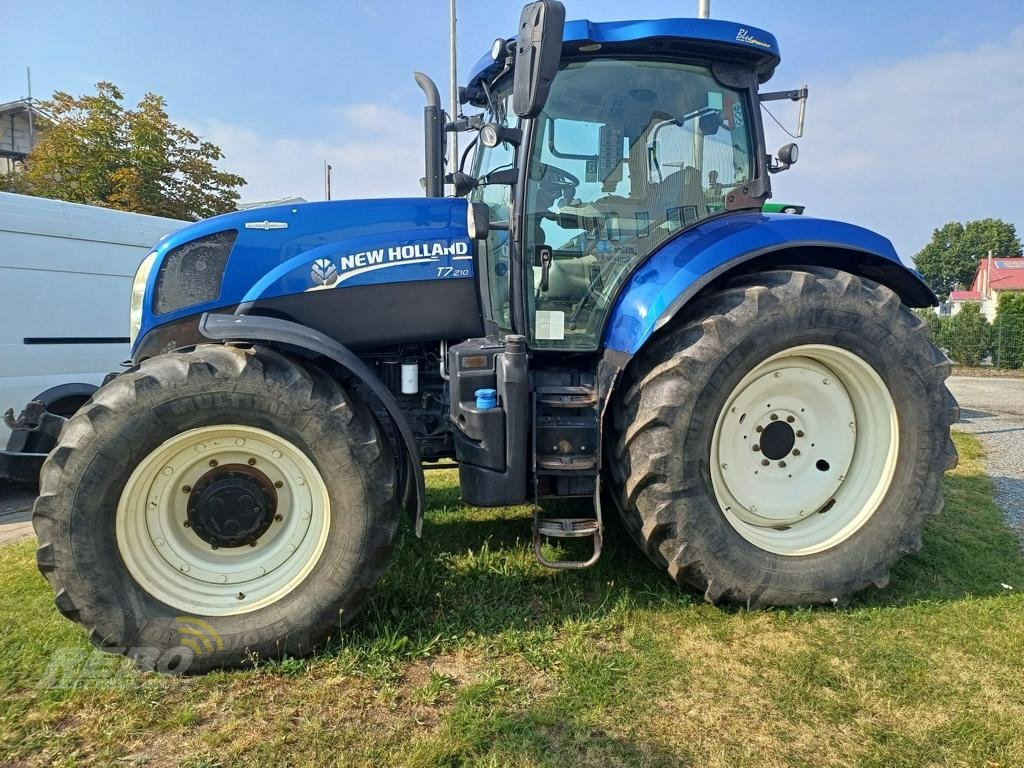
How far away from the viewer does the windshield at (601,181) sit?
306 centimetres

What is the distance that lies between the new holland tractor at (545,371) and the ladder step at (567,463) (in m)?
0.01

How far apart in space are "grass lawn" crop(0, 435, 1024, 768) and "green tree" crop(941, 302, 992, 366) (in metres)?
20.1

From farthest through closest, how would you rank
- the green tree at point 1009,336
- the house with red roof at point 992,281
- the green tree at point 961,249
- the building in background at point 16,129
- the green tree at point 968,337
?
the green tree at point 961,249 → the house with red roof at point 992,281 → the building in background at point 16,129 → the green tree at point 968,337 → the green tree at point 1009,336

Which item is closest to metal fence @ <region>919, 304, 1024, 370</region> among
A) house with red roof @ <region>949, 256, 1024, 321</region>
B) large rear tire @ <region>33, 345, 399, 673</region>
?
Answer: large rear tire @ <region>33, 345, 399, 673</region>

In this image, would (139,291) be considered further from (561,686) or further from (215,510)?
(561,686)

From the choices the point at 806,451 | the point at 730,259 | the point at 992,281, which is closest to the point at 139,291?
the point at 730,259

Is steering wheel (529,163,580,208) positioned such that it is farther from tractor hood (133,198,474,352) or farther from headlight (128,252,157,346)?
headlight (128,252,157,346)

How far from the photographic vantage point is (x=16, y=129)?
22.4m

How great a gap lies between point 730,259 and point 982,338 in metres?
21.4

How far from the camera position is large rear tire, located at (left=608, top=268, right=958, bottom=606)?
279 cm

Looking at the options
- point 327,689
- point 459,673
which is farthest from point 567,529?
point 327,689

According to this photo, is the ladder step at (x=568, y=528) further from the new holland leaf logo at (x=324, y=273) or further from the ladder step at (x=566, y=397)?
the new holland leaf logo at (x=324, y=273)

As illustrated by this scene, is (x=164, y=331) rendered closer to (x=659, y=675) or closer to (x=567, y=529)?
(x=567, y=529)

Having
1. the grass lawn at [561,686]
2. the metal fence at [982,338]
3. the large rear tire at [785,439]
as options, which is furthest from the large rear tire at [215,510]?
the metal fence at [982,338]
